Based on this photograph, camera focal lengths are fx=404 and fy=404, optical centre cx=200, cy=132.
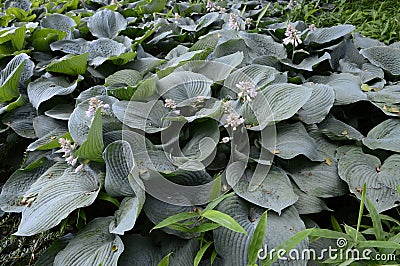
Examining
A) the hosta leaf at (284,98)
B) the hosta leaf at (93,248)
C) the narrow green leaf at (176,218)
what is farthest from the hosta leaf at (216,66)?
the hosta leaf at (93,248)

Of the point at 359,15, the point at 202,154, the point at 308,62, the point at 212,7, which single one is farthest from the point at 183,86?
the point at 359,15

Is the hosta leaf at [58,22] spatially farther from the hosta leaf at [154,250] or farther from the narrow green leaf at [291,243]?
the narrow green leaf at [291,243]

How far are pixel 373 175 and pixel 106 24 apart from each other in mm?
2038

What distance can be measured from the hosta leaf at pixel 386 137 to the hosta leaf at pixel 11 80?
5.47 ft

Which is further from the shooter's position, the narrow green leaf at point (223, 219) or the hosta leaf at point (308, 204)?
the hosta leaf at point (308, 204)

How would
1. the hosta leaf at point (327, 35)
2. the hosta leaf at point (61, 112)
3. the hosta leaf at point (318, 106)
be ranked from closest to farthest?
the hosta leaf at point (318, 106) → the hosta leaf at point (61, 112) → the hosta leaf at point (327, 35)

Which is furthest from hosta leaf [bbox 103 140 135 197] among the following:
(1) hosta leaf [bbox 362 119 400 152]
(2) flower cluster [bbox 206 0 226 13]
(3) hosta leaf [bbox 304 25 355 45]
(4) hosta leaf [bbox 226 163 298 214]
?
(2) flower cluster [bbox 206 0 226 13]

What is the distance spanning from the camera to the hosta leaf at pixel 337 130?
5.81 ft

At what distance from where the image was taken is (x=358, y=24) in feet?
11.5

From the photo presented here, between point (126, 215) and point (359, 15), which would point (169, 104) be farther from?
point (359, 15)

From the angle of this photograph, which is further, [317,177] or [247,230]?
[317,177]

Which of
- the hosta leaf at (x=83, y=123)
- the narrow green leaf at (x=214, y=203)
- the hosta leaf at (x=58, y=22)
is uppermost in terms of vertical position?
the hosta leaf at (x=83, y=123)

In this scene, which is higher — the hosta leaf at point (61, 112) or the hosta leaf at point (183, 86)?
the hosta leaf at point (183, 86)

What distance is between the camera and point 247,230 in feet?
4.58
